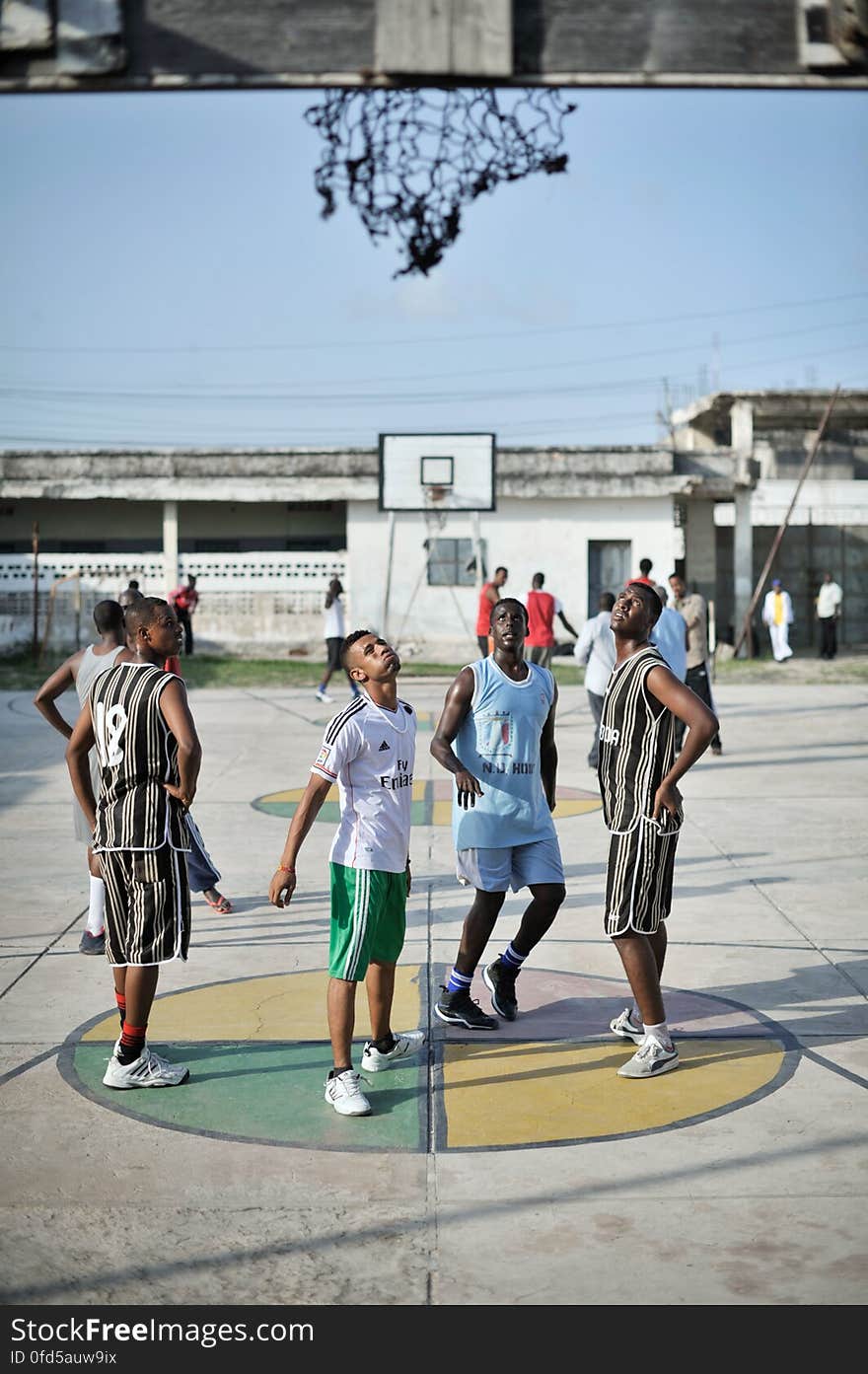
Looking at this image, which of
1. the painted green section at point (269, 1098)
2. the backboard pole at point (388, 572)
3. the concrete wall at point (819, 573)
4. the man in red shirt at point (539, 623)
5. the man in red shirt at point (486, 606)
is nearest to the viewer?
the painted green section at point (269, 1098)

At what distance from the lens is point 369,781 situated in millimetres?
5402

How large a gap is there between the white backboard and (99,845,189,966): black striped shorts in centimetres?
2496

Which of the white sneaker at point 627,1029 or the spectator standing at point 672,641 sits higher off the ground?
the spectator standing at point 672,641

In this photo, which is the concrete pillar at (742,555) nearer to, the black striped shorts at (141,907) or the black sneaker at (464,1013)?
the black sneaker at (464,1013)

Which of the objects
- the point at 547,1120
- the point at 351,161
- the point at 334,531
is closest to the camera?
the point at 351,161

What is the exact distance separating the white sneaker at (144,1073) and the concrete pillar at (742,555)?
27863 mm

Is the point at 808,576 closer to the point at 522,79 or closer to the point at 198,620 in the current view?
the point at 198,620

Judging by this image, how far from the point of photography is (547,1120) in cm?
507

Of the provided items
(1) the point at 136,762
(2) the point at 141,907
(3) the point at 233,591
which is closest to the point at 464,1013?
(2) the point at 141,907

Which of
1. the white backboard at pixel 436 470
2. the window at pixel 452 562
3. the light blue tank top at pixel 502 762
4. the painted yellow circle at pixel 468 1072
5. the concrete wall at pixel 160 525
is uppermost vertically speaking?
the white backboard at pixel 436 470

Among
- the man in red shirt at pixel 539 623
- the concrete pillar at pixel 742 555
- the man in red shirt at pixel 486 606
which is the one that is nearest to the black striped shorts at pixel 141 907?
Answer: the man in red shirt at pixel 539 623

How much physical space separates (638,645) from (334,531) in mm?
29803

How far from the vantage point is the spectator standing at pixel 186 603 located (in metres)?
28.7

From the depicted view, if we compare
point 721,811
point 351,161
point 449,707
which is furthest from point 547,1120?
point 721,811
